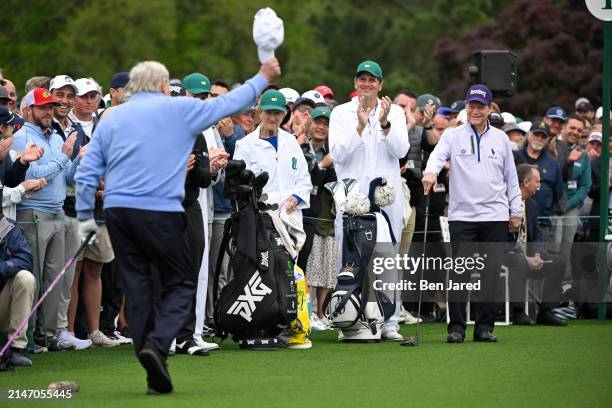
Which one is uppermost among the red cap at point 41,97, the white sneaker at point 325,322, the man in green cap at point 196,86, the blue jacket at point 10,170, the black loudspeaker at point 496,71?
the black loudspeaker at point 496,71

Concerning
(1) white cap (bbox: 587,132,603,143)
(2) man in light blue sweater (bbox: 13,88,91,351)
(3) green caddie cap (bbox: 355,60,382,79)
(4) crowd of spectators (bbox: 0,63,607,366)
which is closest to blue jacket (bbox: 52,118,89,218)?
(4) crowd of spectators (bbox: 0,63,607,366)

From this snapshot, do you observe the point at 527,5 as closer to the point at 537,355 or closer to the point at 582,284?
the point at 582,284

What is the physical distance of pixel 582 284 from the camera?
16.5 meters

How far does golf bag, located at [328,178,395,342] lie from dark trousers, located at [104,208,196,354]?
3.74 m

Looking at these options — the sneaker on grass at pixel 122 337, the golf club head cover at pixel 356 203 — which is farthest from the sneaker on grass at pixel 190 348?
the golf club head cover at pixel 356 203

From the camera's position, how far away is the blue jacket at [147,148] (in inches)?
372

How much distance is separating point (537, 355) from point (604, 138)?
217 inches

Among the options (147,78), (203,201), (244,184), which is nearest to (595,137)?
(244,184)

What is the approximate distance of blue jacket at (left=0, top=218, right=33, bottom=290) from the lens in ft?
37.4

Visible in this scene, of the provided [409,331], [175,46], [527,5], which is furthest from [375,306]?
[175,46]

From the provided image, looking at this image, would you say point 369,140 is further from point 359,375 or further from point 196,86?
point 359,375

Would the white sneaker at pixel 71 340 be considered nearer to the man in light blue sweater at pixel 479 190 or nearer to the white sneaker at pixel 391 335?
the white sneaker at pixel 391 335

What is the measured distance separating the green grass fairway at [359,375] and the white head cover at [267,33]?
2477 mm

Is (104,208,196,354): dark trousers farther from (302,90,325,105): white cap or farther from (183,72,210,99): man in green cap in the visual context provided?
(302,90,325,105): white cap
